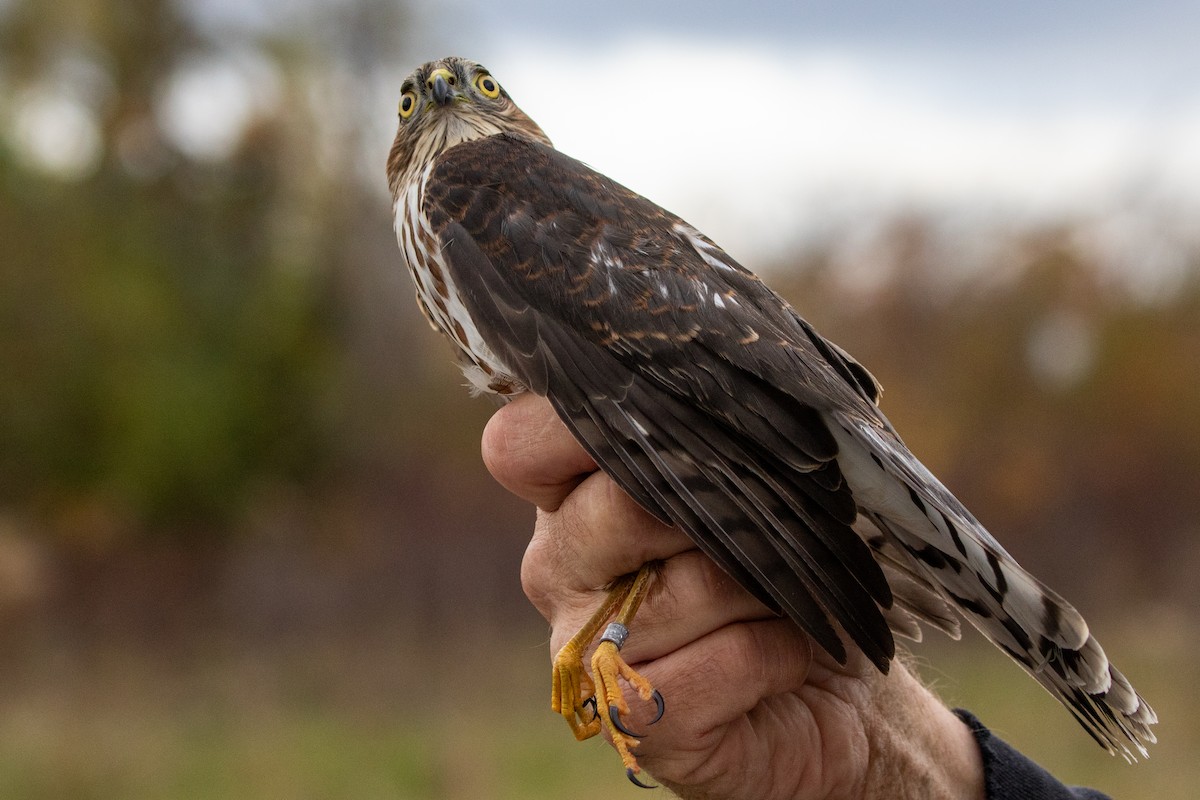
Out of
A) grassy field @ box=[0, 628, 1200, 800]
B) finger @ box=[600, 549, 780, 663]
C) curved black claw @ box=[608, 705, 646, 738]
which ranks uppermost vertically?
grassy field @ box=[0, 628, 1200, 800]

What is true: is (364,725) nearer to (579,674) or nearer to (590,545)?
(579,674)

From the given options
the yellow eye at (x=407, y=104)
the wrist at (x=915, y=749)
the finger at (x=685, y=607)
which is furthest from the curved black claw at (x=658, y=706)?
the yellow eye at (x=407, y=104)

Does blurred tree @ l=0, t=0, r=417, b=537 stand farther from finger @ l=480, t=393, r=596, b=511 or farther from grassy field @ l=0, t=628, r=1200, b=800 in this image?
finger @ l=480, t=393, r=596, b=511

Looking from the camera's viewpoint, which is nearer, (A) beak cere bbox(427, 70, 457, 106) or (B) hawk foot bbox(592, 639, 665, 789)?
(B) hawk foot bbox(592, 639, 665, 789)

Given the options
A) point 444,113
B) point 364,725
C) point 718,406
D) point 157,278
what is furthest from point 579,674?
point 157,278

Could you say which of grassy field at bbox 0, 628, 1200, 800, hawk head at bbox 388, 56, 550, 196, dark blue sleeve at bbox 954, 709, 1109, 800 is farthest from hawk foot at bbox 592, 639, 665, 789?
grassy field at bbox 0, 628, 1200, 800

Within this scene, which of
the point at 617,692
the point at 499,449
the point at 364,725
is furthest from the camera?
the point at 364,725
